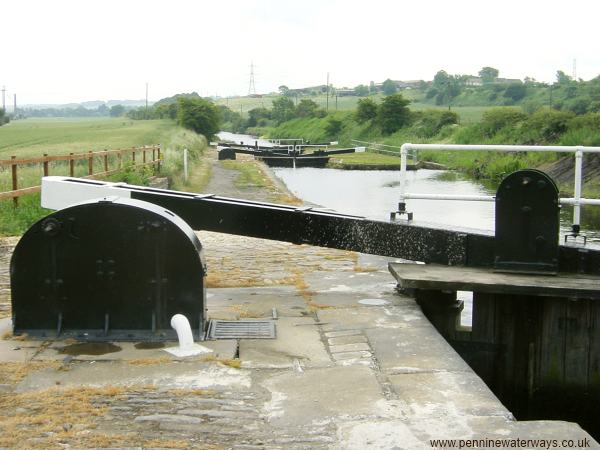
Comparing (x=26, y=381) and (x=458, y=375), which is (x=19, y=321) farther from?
(x=458, y=375)

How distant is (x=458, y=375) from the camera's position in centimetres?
488

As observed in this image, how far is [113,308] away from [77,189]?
202 centimetres

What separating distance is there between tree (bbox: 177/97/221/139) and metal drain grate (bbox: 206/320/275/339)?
62.1 metres

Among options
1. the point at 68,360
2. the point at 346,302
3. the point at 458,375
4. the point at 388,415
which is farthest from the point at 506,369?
the point at 68,360

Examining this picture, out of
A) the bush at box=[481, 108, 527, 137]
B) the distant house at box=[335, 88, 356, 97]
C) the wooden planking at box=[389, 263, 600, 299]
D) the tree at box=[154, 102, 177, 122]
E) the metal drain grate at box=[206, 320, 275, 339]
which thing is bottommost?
the metal drain grate at box=[206, 320, 275, 339]

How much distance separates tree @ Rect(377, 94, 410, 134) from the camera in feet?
231

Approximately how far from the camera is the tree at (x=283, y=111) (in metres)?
124

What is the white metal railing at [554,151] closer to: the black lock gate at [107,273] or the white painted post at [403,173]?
the white painted post at [403,173]

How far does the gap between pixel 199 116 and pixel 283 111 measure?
64263mm

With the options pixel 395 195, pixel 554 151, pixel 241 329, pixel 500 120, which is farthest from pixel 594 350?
pixel 500 120

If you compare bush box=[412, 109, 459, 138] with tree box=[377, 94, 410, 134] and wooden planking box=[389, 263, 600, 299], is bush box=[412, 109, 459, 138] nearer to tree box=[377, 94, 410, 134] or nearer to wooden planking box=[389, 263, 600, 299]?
tree box=[377, 94, 410, 134]

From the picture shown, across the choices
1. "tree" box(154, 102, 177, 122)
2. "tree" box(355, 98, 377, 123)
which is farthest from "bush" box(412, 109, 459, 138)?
"tree" box(154, 102, 177, 122)

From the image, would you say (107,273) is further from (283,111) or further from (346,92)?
(346,92)

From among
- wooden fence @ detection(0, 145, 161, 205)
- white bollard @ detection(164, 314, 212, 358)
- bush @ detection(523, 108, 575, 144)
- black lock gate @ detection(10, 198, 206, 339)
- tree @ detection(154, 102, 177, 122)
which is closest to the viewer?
white bollard @ detection(164, 314, 212, 358)
